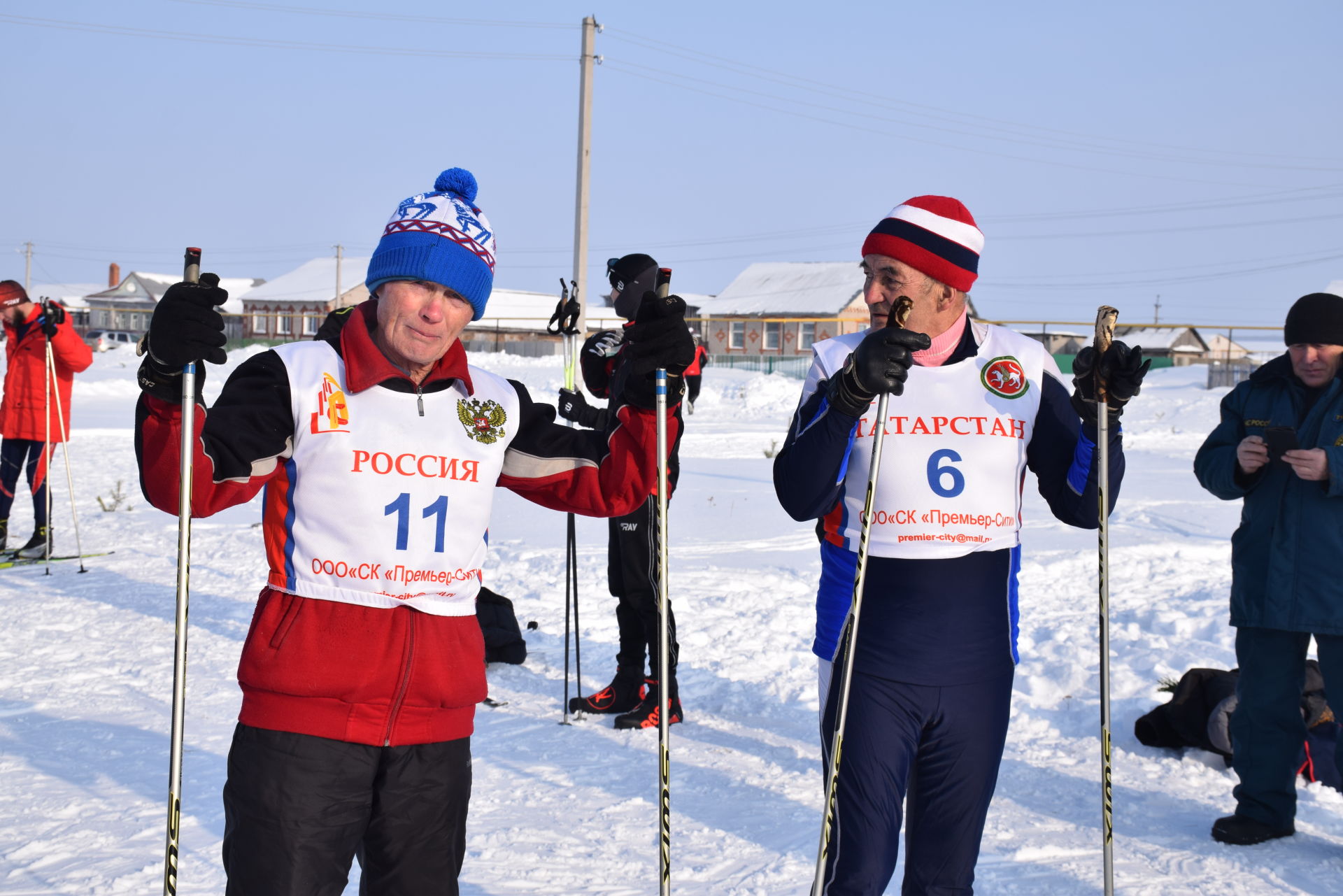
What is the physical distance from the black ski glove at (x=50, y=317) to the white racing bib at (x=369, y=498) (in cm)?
725

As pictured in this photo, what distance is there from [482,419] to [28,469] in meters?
8.06

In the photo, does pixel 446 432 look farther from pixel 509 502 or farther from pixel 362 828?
pixel 509 502

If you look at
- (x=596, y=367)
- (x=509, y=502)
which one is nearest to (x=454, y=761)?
(x=596, y=367)

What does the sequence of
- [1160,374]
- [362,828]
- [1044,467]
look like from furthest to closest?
[1160,374] < [1044,467] < [362,828]

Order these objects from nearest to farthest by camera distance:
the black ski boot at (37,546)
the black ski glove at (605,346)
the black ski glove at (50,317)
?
the black ski glove at (605,346) < the black ski glove at (50,317) < the black ski boot at (37,546)

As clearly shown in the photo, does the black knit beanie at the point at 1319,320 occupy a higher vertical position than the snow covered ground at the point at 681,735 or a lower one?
higher

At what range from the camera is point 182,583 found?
240 centimetres

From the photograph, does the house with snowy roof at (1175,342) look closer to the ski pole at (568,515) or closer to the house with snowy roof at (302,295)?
the house with snowy roof at (302,295)

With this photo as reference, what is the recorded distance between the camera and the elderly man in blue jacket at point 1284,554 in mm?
4117

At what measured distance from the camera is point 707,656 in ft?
21.2

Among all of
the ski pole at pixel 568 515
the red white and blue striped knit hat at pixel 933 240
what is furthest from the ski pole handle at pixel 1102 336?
the ski pole at pixel 568 515

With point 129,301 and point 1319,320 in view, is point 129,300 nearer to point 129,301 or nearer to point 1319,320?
point 129,301

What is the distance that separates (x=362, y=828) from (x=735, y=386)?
84.8ft

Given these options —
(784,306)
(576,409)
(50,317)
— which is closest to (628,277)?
(576,409)
